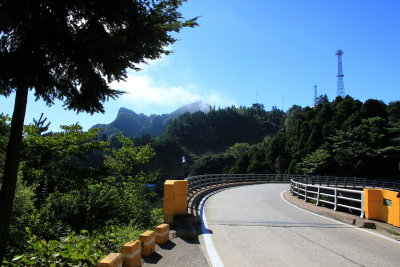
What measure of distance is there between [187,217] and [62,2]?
6589mm

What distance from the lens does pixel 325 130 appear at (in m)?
56.2

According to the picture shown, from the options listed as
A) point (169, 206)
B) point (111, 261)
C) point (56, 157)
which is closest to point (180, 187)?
point (169, 206)

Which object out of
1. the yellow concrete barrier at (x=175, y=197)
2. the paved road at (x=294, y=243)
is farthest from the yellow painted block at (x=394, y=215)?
the yellow concrete barrier at (x=175, y=197)

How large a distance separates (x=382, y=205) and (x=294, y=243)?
13.9 ft

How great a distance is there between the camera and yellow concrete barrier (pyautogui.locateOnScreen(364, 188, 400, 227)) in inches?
347

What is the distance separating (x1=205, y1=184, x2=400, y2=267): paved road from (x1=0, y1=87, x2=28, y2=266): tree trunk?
4006 mm

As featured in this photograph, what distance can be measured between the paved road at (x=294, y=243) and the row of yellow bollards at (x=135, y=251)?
1.35 metres

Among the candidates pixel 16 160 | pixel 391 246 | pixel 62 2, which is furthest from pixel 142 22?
pixel 391 246

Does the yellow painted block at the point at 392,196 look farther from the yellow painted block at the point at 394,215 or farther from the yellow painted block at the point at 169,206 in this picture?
the yellow painted block at the point at 169,206

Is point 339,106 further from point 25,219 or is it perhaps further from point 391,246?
point 25,219

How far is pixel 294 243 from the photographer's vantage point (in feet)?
23.8

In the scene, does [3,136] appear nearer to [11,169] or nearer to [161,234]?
[11,169]

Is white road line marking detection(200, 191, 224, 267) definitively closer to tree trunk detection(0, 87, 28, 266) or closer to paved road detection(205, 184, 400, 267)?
paved road detection(205, 184, 400, 267)

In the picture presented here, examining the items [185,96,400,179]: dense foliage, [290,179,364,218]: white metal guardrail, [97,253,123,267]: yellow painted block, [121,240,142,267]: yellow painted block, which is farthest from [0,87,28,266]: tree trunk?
[185,96,400,179]: dense foliage
